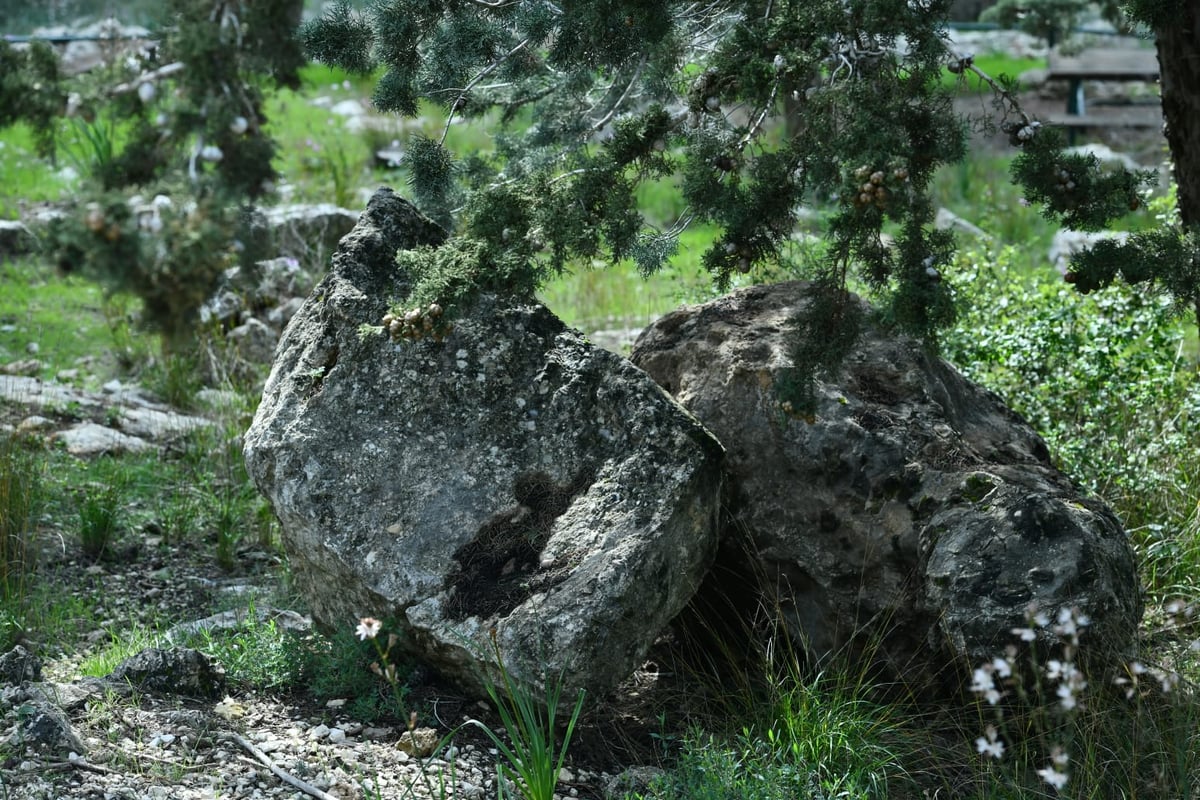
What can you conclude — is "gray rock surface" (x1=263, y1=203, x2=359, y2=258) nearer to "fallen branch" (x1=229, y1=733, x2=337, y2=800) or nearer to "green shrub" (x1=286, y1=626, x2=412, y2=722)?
"green shrub" (x1=286, y1=626, x2=412, y2=722)

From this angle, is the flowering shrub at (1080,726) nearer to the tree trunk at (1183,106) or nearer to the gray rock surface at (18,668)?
the tree trunk at (1183,106)

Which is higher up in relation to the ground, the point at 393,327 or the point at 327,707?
the point at 393,327

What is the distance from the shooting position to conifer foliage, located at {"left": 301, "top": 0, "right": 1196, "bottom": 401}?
3.57 metres

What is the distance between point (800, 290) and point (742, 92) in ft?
4.35

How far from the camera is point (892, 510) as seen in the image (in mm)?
4160

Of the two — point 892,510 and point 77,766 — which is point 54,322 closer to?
point 77,766

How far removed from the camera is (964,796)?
3.67 meters

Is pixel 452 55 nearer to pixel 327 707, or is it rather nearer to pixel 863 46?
pixel 863 46

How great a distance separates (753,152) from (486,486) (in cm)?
145

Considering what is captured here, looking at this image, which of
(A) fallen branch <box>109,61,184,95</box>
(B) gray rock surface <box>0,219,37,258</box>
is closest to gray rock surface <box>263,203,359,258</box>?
(B) gray rock surface <box>0,219,37,258</box>

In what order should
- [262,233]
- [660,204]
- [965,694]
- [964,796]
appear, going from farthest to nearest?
[660,204] < [262,233] < [965,694] < [964,796]

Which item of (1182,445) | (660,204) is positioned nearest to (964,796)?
(1182,445)

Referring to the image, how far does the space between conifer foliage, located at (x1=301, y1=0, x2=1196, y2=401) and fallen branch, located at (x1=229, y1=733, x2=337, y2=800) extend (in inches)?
59.1

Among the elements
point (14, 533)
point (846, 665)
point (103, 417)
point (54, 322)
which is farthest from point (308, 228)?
point (846, 665)
